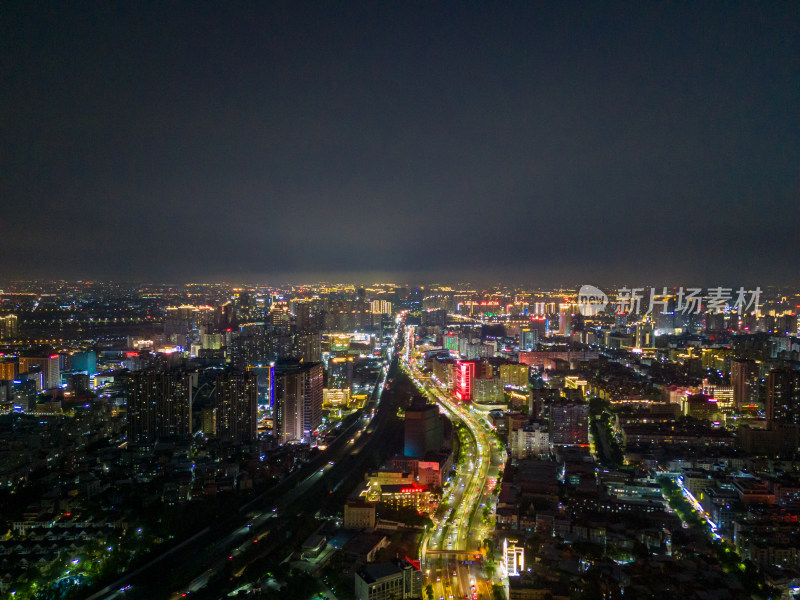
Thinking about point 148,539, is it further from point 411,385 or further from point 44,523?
point 411,385

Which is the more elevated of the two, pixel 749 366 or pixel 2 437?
pixel 749 366

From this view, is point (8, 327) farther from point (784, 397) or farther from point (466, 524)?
point (784, 397)

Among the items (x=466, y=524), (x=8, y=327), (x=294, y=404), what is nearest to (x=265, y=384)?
(x=294, y=404)

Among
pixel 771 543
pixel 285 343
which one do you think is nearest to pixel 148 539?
pixel 771 543

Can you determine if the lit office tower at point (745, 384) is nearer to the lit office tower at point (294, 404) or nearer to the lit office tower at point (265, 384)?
the lit office tower at point (294, 404)

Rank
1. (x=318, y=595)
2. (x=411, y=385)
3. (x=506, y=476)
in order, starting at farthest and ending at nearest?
(x=411, y=385), (x=506, y=476), (x=318, y=595)

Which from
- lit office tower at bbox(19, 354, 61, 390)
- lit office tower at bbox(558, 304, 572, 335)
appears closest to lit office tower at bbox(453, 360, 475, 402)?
lit office tower at bbox(558, 304, 572, 335)

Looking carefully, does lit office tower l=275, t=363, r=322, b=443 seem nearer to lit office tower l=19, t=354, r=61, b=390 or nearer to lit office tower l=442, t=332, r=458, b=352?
lit office tower l=19, t=354, r=61, b=390
